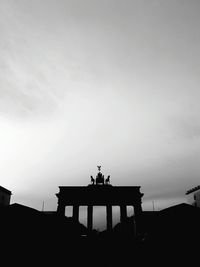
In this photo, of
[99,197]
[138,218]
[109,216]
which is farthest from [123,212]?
[99,197]

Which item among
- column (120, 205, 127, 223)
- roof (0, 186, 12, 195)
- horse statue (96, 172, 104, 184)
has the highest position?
horse statue (96, 172, 104, 184)

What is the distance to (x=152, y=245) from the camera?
642 inches

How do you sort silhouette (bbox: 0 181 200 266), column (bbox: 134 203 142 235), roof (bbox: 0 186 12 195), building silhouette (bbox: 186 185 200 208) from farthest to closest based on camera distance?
building silhouette (bbox: 186 185 200 208) → roof (bbox: 0 186 12 195) → column (bbox: 134 203 142 235) → silhouette (bbox: 0 181 200 266)

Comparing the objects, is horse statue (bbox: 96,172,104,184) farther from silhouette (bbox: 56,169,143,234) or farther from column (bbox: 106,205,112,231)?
column (bbox: 106,205,112,231)

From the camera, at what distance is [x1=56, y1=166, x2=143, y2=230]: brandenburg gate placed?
2766 cm

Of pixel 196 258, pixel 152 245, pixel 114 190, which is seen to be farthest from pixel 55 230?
pixel 114 190

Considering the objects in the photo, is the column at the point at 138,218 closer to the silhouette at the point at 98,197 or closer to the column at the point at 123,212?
the silhouette at the point at 98,197

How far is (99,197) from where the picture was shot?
91.5 feet

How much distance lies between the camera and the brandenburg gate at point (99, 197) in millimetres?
27656

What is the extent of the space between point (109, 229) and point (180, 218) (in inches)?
527

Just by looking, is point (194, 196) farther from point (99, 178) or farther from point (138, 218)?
point (99, 178)

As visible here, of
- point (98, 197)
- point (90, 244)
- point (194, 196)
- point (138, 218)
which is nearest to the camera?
point (90, 244)

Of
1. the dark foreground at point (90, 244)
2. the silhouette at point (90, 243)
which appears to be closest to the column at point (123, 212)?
the silhouette at point (90, 243)

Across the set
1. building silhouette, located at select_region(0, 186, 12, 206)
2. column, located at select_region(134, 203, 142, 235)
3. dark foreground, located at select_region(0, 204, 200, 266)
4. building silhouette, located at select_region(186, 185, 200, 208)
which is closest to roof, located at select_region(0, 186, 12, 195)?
building silhouette, located at select_region(0, 186, 12, 206)
